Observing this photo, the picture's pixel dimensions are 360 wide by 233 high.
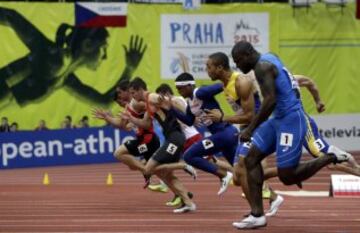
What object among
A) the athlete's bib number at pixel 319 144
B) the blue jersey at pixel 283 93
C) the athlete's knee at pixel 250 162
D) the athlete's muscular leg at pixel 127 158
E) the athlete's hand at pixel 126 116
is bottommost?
the athlete's muscular leg at pixel 127 158

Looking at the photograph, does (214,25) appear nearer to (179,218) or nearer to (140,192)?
(140,192)

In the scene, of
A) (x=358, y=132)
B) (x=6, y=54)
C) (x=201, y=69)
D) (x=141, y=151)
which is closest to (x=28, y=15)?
(x=6, y=54)

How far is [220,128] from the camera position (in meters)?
16.3

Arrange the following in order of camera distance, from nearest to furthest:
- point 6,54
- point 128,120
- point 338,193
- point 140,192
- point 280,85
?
point 280,85, point 128,120, point 338,193, point 140,192, point 6,54

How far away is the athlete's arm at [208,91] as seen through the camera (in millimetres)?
15289

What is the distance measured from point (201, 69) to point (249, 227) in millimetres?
20581

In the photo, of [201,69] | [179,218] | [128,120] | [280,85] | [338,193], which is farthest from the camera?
[201,69]

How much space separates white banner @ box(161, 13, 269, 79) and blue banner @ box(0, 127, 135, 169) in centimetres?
309

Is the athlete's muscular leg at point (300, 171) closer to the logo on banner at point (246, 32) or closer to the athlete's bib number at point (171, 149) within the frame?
the athlete's bib number at point (171, 149)

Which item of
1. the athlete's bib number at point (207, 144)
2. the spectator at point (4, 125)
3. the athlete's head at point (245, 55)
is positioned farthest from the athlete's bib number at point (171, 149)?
the spectator at point (4, 125)

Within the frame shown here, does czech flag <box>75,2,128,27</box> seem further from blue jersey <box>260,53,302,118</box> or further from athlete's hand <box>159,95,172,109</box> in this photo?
blue jersey <box>260,53,302,118</box>

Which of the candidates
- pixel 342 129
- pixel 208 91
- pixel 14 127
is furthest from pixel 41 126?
pixel 208 91

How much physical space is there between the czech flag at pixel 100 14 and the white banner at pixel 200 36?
52.9 inches

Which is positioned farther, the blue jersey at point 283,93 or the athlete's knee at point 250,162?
the athlete's knee at point 250,162
